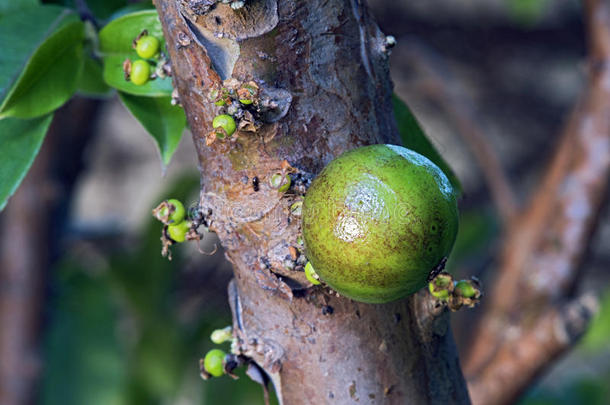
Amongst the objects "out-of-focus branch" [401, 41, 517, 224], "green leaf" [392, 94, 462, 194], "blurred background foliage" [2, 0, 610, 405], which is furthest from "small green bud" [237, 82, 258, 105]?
"out-of-focus branch" [401, 41, 517, 224]

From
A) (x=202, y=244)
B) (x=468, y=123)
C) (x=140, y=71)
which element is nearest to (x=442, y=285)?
(x=140, y=71)

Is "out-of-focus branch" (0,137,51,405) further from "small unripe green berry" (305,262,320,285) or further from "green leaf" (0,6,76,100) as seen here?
"small unripe green berry" (305,262,320,285)

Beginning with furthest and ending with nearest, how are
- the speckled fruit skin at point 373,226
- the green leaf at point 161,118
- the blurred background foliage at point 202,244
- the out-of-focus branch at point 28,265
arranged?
the blurred background foliage at point 202,244 → the out-of-focus branch at point 28,265 → the green leaf at point 161,118 → the speckled fruit skin at point 373,226

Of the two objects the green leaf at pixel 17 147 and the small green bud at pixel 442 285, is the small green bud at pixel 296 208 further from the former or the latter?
the green leaf at pixel 17 147

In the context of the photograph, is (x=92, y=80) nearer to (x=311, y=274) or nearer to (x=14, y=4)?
(x=14, y=4)

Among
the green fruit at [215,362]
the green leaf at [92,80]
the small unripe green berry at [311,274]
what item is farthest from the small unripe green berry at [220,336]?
the green leaf at [92,80]

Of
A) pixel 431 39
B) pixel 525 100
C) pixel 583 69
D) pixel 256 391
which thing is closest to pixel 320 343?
pixel 583 69
